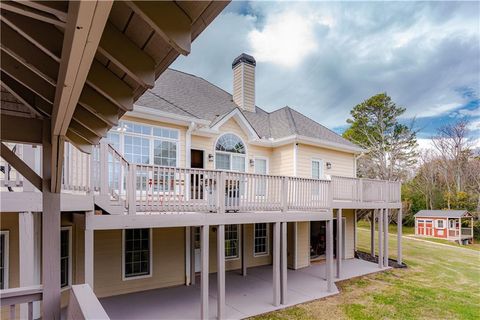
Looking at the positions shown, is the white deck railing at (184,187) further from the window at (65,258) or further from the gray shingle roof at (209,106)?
the gray shingle roof at (209,106)

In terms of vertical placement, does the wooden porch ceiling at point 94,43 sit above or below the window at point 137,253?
above

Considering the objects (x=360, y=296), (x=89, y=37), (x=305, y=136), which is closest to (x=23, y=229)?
(x=89, y=37)

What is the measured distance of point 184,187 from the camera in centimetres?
Answer: 673

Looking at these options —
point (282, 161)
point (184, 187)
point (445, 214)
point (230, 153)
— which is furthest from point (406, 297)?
point (445, 214)

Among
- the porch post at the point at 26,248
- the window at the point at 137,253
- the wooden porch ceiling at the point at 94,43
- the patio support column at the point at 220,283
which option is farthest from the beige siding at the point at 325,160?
the wooden porch ceiling at the point at 94,43

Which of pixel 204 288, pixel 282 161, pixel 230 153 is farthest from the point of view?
pixel 282 161

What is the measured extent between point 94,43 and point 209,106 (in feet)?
34.6

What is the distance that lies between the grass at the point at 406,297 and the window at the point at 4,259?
17.0 feet

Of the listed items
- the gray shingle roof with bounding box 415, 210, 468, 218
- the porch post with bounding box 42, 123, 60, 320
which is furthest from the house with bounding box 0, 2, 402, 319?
the gray shingle roof with bounding box 415, 210, 468, 218

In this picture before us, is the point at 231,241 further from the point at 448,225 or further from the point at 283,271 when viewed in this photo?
the point at 448,225

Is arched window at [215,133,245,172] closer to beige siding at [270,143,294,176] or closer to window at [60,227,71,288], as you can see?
beige siding at [270,143,294,176]

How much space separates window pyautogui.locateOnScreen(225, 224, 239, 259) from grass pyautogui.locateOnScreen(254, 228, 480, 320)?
3775mm

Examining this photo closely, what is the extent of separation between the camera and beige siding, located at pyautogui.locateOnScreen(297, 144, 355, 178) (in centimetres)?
1182

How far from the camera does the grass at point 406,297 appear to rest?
23.7 ft
